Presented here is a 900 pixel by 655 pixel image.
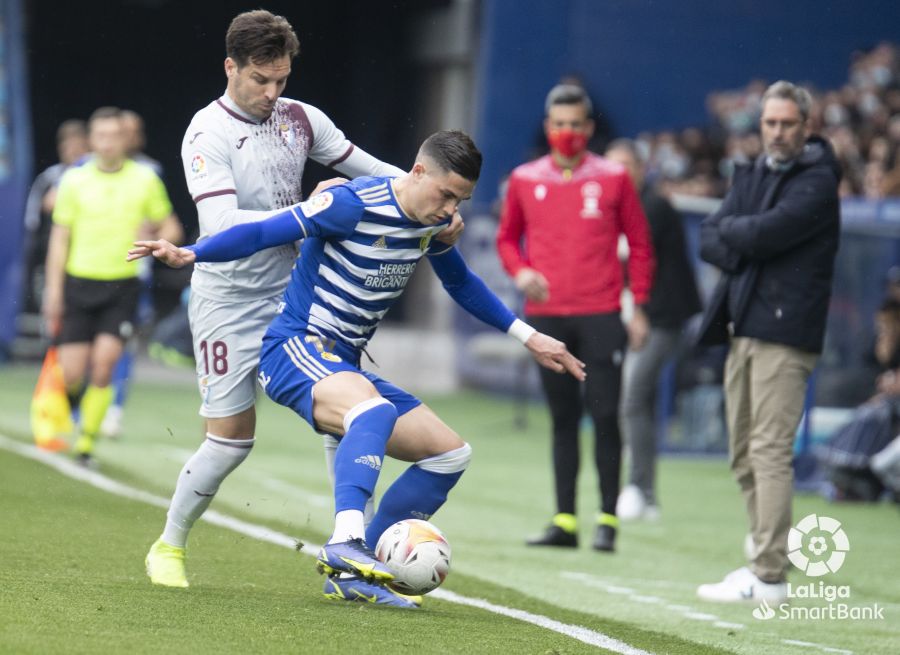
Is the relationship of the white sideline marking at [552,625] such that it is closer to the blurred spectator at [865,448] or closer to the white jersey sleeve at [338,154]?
the white jersey sleeve at [338,154]

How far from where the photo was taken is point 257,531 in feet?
26.7

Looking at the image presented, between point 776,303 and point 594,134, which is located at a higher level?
point 594,134

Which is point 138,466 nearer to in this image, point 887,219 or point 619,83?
point 887,219

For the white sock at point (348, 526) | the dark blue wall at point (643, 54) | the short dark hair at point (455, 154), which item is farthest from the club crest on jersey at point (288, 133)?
the dark blue wall at point (643, 54)

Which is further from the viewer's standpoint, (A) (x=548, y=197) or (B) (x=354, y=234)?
(A) (x=548, y=197)

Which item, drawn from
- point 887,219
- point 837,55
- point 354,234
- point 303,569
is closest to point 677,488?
point 887,219

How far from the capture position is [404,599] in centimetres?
602

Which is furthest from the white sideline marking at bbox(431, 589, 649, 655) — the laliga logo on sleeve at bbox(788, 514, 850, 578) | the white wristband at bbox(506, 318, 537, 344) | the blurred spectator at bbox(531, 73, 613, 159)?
the blurred spectator at bbox(531, 73, 613, 159)

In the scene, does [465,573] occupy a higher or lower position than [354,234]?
lower

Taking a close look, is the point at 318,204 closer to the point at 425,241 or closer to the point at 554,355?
the point at 425,241

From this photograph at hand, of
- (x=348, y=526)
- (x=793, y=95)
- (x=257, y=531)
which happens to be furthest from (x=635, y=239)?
(x=348, y=526)

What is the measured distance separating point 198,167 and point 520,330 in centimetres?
138

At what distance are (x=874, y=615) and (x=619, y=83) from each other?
15.3m

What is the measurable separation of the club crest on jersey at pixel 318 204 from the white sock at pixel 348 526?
105cm
